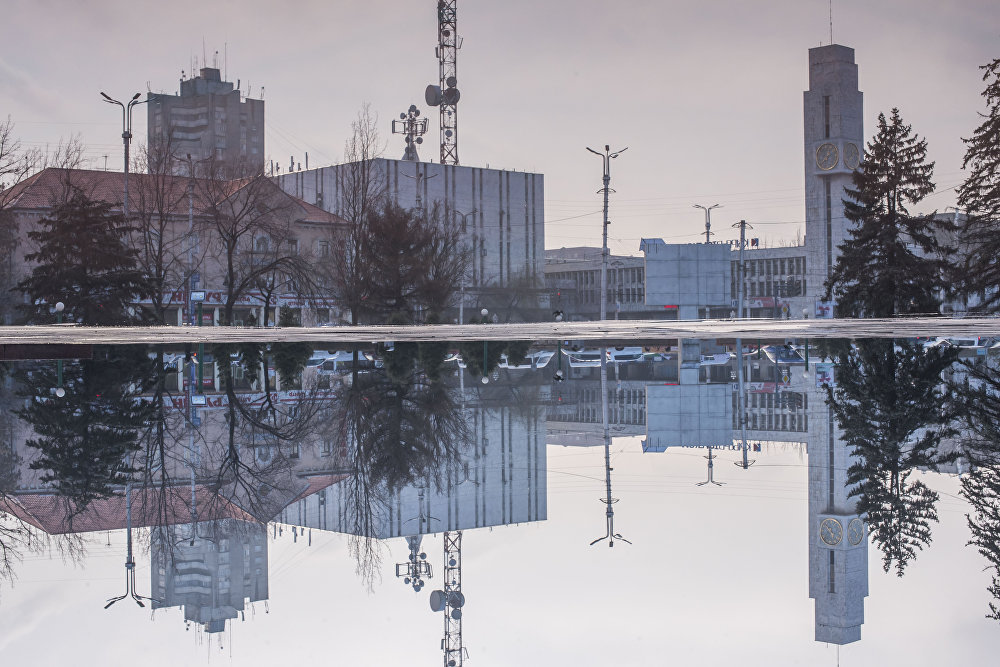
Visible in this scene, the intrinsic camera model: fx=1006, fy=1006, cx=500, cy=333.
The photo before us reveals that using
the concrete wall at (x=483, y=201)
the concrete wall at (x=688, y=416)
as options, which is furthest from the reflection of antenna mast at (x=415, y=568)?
the concrete wall at (x=483, y=201)

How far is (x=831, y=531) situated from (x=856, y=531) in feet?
0.71

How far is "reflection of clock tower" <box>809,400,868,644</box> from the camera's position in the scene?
3726 millimetres

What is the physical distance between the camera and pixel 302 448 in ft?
24.1

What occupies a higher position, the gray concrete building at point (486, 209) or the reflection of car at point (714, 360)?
the gray concrete building at point (486, 209)

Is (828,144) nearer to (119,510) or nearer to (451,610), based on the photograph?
(119,510)

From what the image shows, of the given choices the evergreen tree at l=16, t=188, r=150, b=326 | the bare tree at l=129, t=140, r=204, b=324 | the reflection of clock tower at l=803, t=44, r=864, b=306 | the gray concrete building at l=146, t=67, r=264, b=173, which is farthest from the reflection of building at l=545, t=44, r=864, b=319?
the gray concrete building at l=146, t=67, r=264, b=173

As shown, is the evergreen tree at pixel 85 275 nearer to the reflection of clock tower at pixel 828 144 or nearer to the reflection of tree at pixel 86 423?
the reflection of tree at pixel 86 423

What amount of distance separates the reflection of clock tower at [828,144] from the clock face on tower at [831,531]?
62.2 m

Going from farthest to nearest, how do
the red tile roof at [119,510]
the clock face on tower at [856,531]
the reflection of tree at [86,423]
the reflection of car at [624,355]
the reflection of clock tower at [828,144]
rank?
the reflection of clock tower at [828,144]
the reflection of car at [624,355]
the reflection of tree at [86,423]
the red tile roof at [119,510]
the clock face on tower at [856,531]

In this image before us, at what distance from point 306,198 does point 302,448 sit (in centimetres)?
8231

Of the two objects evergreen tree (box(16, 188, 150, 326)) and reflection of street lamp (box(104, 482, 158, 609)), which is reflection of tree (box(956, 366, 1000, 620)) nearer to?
reflection of street lamp (box(104, 482, 158, 609))

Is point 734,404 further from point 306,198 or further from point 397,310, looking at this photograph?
point 306,198

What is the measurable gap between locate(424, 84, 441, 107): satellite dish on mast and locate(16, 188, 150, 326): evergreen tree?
49571 mm

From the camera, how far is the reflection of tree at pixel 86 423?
20.2ft
